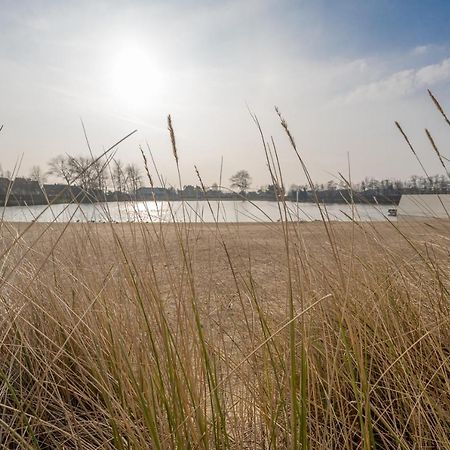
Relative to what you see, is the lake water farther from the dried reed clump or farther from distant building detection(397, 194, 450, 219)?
distant building detection(397, 194, 450, 219)

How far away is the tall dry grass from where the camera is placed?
0.92 m

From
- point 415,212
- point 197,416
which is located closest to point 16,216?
point 197,416

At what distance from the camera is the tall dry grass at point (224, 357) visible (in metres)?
0.92

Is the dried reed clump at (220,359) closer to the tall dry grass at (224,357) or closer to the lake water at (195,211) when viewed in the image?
the tall dry grass at (224,357)

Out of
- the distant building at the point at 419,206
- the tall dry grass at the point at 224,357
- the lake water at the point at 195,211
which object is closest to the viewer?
the tall dry grass at the point at 224,357

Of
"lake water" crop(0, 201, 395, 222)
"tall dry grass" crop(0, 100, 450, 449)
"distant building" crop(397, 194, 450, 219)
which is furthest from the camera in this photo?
"distant building" crop(397, 194, 450, 219)

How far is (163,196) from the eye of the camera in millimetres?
1796

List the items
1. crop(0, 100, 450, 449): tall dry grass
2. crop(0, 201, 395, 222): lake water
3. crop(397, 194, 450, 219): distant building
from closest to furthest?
crop(0, 100, 450, 449): tall dry grass → crop(0, 201, 395, 222): lake water → crop(397, 194, 450, 219): distant building

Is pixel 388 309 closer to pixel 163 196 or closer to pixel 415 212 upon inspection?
pixel 163 196

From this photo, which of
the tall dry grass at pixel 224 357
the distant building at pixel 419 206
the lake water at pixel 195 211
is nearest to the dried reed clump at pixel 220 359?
the tall dry grass at pixel 224 357

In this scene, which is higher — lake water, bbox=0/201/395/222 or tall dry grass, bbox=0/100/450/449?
lake water, bbox=0/201/395/222

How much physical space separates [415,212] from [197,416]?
247 centimetres

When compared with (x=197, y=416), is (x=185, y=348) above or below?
above

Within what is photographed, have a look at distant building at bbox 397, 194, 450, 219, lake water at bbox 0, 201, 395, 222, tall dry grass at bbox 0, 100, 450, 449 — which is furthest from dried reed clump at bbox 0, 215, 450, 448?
distant building at bbox 397, 194, 450, 219
